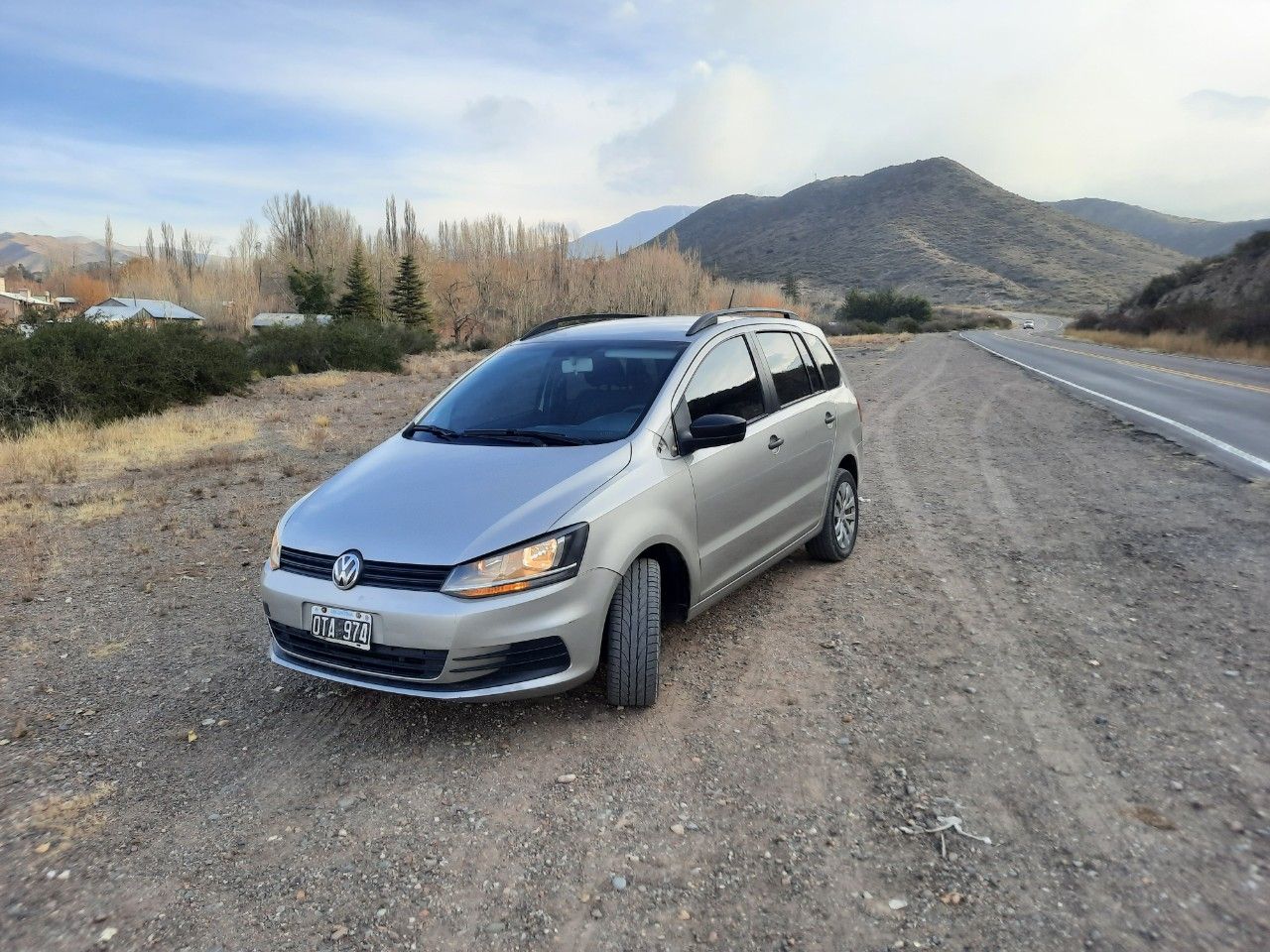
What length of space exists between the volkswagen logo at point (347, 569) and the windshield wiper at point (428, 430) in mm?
1174

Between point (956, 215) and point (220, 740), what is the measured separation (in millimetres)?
154272

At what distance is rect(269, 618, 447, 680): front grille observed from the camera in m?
3.35

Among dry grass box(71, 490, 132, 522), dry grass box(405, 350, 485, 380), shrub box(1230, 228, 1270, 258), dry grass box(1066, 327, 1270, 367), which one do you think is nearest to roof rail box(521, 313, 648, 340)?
dry grass box(71, 490, 132, 522)

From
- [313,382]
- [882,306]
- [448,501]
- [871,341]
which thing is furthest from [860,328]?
[448,501]

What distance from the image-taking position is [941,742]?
140 inches

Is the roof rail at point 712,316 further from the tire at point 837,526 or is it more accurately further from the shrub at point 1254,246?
the shrub at point 1254,246

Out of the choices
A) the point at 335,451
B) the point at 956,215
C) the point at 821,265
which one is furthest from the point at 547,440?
the point at 956,215

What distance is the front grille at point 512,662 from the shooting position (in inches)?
132

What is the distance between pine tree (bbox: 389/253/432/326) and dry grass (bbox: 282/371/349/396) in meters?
31.8

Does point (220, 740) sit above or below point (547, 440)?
below

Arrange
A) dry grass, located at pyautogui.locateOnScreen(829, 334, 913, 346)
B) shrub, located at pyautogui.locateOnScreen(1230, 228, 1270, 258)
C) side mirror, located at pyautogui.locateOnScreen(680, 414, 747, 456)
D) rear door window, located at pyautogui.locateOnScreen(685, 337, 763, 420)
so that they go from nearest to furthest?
1. side mirror, located at pyautogui.locateOnScreen(680, 414, 747, 456)
2. rear door window, located at pyautogui.locateOnScreen(685, 337, 763, 420)
3. shrub, located at pyautogui.locateOnScreen(1230, 228, 1270, 258)
4. dry grass, located at pyautogui.locateOnScreen(829, 334, 913, 346)

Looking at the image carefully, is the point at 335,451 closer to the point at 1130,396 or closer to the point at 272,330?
the point at 1130,396

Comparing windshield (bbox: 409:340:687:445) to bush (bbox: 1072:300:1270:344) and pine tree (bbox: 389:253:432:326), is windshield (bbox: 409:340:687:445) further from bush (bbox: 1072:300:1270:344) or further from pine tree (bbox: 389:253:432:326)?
pine tree (bbox: 389:253:432:326)

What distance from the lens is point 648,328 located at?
5082mm
